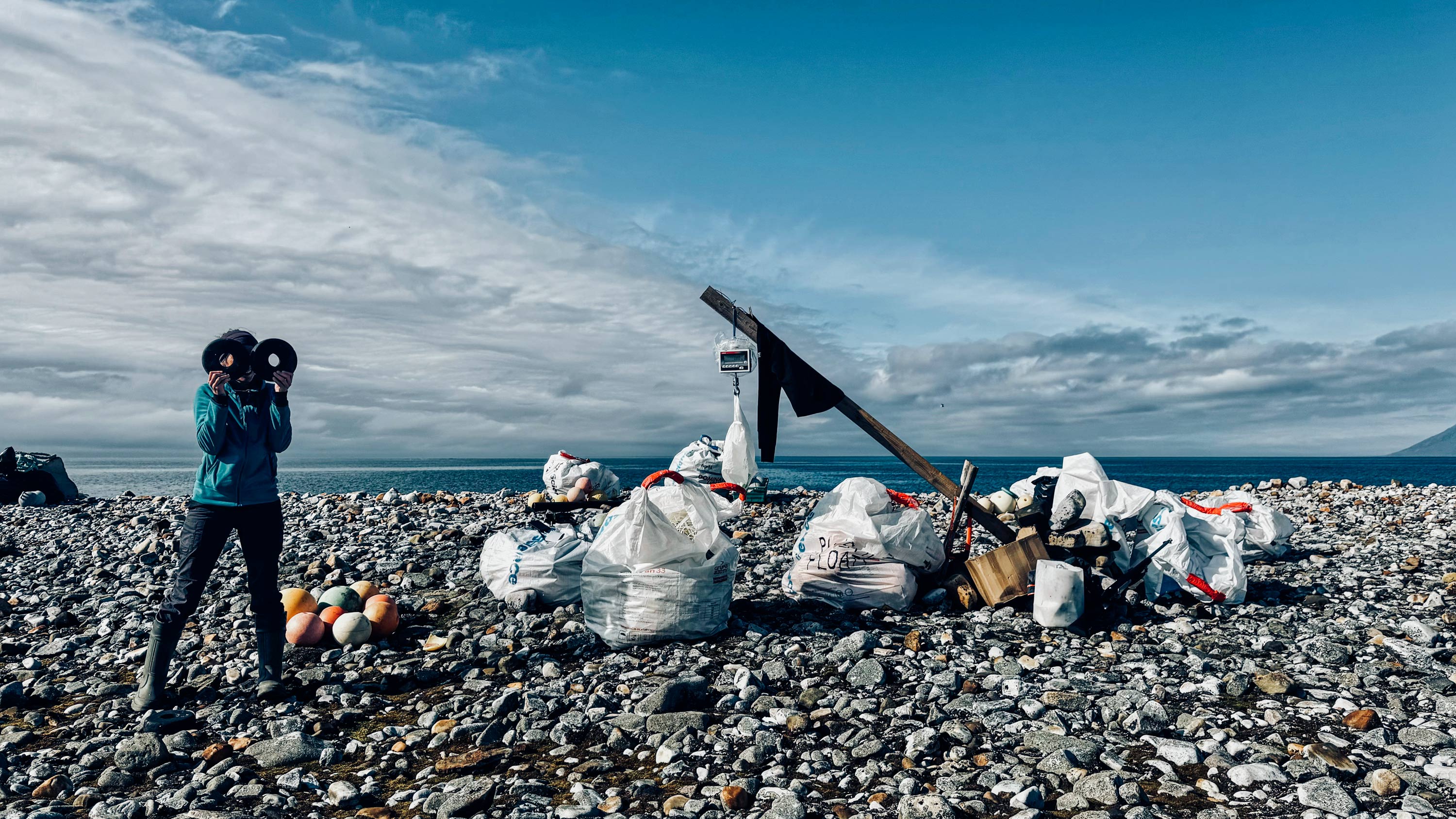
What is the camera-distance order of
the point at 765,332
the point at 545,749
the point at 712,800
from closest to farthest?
the point at 712,800, the point at 545,749, the point at 765,332

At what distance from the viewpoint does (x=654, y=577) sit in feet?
19.4

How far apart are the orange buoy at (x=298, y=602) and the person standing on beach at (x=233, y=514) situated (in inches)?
56.0

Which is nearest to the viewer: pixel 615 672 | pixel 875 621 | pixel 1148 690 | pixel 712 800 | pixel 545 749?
pixel 712 800

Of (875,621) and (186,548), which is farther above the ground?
(186,548)

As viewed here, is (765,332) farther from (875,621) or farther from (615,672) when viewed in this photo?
(615,672)

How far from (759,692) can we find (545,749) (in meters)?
1.36

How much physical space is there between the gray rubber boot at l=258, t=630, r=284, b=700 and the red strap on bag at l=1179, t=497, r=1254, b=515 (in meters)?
8.23

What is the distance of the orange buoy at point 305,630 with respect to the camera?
615cm

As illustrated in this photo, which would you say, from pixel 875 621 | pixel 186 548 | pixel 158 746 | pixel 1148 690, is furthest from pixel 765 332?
pixel 158 746

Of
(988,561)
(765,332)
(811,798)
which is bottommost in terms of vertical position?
(811,798)

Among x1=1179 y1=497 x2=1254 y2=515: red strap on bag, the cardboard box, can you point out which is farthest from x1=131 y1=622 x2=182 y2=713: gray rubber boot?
x1=1179 y1=497 x2=1254 y2=515: red strap on bag

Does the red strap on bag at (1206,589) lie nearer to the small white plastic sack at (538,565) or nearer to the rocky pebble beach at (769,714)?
the rocky pebble beach at (769,714)

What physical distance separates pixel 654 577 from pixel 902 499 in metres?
2.78

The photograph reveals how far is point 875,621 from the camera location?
21.7 feet
